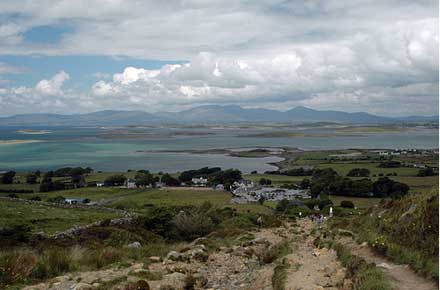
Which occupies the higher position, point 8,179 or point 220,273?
point 220,273

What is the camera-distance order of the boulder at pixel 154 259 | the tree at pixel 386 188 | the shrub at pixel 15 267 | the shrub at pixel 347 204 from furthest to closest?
the tree at pixel 386 188
the shrub at pixel 347 204
the boulder at pixel 154 259
the shrub at pixel 15 267

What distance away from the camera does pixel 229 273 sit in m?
14.3

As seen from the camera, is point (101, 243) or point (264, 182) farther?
point (264, 182)

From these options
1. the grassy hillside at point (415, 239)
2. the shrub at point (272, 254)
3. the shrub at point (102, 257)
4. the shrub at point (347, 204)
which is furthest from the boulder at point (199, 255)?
the shrub at point (347, 204)

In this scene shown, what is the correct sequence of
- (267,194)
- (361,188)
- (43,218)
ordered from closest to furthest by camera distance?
(43,218)
(361,188)
(267,194)

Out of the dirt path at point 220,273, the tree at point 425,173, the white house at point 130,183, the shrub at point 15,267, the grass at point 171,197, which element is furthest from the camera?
the tree at point 425,173

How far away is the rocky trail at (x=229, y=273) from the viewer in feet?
36.1

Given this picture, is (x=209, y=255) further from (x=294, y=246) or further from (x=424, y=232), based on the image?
(x=424, y=232)

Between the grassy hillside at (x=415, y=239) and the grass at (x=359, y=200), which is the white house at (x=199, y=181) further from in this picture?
the grassy hillside at (x=415, y=239)

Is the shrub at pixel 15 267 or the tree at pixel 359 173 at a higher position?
the shrub at pixel 15 267

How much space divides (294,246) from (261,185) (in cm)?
6098

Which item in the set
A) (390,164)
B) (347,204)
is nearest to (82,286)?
(347,204)

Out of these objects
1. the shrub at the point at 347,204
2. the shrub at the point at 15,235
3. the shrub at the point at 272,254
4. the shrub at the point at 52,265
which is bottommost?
the shrub at the point at 347,204

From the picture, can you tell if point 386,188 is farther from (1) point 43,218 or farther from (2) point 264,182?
(1) point 43,218
